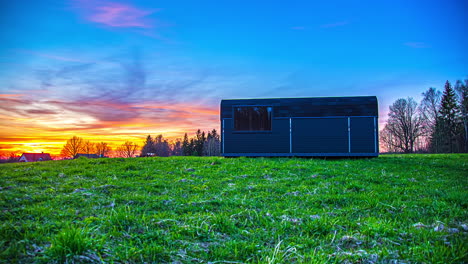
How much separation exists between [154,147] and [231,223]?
74.1 m

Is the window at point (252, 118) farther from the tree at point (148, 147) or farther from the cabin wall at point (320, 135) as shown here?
the tree at point (148, 147)

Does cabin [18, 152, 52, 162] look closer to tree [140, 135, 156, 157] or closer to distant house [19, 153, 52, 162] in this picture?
distant house [19, 153, 52, 162]

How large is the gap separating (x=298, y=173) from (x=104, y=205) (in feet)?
25.1

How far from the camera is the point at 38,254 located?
3002 millimetres

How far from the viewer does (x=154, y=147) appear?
74.8m

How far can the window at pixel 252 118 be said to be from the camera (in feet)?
63.1

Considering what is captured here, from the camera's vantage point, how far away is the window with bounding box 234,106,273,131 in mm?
19234

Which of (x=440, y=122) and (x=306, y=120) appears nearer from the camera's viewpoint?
(x=306, y=120)

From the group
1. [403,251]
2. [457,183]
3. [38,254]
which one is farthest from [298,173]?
[38,254]

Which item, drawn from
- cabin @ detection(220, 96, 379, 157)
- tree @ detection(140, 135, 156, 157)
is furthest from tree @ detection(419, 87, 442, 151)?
tree @ detection(140, 135, 156, 157)

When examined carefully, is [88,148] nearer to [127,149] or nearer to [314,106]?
[127,149]

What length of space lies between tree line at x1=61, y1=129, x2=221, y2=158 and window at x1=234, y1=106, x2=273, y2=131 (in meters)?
37.0

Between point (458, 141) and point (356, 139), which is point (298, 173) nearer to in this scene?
point (356, 139)

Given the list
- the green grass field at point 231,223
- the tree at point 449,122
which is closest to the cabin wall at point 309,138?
the green grass field at point 231,223
